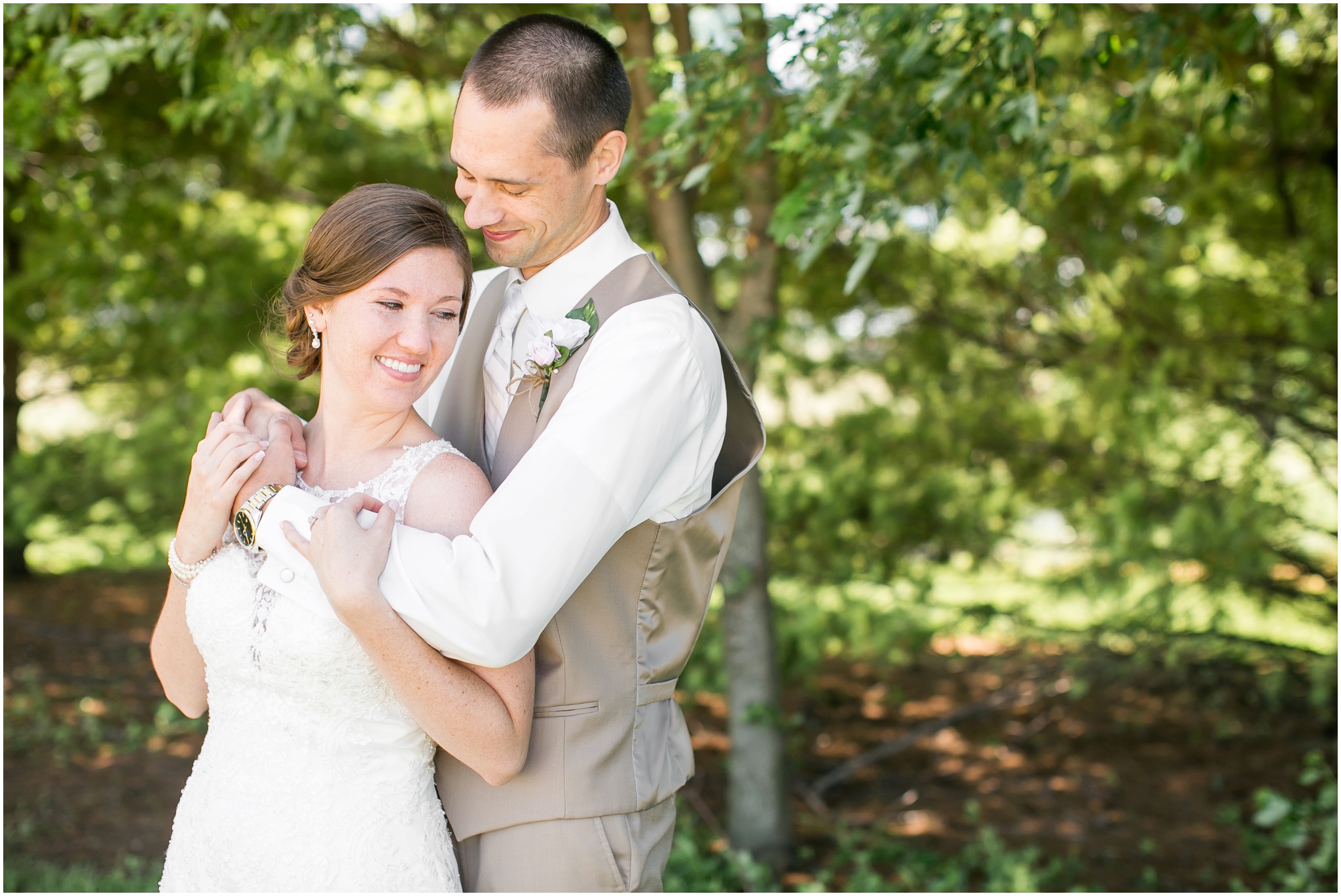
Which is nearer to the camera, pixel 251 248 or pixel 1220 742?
pixel 251 248

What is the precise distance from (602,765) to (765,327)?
273 cm

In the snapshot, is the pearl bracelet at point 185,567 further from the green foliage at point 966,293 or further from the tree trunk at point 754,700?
the tree trunk at point 754,700

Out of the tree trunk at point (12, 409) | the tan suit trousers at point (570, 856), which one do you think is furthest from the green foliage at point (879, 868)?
the tree trunk at point (12, 409)

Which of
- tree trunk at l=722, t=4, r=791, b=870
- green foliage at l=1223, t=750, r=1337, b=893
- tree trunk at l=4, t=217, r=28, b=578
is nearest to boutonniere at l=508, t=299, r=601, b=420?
tree trunk at l=722, t=4, r=791, b=870

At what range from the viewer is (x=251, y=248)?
223 inches

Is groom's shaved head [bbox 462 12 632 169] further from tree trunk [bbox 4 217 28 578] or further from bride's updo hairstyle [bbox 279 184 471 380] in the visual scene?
tree trunk [bbox 4 217 28 578]

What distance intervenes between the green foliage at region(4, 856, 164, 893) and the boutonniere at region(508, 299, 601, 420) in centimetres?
368

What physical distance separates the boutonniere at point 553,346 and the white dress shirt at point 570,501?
0.05 metres

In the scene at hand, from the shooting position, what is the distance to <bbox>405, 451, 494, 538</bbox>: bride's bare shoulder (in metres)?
1.78

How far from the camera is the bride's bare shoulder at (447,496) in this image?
5.84 ft

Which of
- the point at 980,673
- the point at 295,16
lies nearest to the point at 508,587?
the point at 295,16

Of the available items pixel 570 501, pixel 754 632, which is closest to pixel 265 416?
pixel 570 501

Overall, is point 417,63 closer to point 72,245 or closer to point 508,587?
point 72,245

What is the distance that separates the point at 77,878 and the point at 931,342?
15.3 ft
